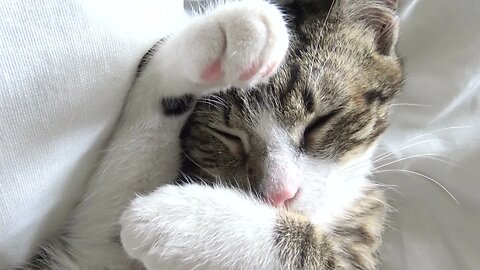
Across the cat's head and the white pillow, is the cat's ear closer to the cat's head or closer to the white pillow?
the cat's head

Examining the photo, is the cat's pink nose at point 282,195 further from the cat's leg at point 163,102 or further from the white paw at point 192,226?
the cat's leg at point 163,102

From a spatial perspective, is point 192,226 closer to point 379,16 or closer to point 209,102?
point 209,102

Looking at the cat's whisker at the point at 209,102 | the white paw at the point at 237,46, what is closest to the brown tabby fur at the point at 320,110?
the cat's whisker at the point at 209,102

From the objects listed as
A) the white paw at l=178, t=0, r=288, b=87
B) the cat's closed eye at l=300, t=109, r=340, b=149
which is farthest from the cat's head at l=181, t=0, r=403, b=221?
the white paw at l=178, t=0, r=288, b=87

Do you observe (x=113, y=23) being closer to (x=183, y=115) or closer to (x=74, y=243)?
(x=183, y=115)

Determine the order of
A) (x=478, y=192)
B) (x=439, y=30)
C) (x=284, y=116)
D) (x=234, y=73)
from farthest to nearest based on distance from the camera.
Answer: (x=439, y=30) → (x=478, y=192) → (x=284, y=116) → (x=234, y=73)

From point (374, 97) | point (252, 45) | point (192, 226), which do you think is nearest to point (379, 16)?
point (374, 97)

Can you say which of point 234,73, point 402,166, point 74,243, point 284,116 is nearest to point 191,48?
point 234,73
